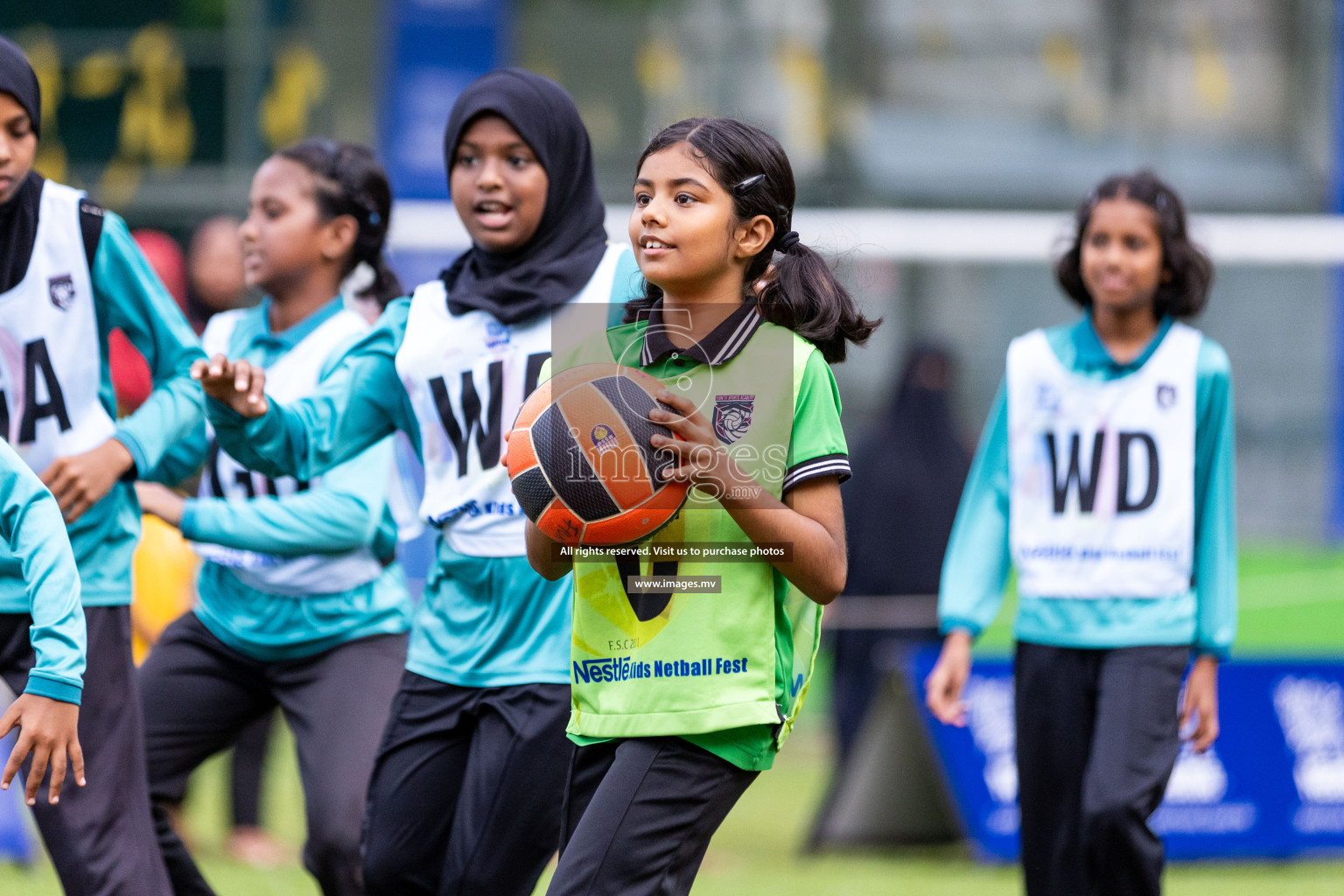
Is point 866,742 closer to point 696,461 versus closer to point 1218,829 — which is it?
point 1218,829

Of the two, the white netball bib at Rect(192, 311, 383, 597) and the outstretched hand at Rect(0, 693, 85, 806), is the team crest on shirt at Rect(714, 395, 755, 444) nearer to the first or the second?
the outstretched hand at Rect(0, 693, 85, 806)

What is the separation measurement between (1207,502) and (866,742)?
2.90m

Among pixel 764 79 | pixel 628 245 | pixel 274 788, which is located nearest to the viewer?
pixel 628 245

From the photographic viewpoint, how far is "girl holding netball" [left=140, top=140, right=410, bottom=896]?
465 cm

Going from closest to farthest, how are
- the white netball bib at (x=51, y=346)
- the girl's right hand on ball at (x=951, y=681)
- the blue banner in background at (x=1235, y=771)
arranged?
1. the white netball bib at (x=51, y=346)
2. the girl's right hand on ball at (x=951, y=681)
3. the blue banner in background at (x=1235, y=771)

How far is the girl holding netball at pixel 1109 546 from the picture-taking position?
492 cm

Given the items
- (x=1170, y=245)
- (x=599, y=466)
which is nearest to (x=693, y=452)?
(x=599, y=466)

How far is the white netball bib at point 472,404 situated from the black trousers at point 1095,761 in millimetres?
1684

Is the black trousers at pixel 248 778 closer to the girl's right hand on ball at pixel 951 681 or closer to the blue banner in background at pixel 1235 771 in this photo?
the blue banner in background at pixel 1235 771

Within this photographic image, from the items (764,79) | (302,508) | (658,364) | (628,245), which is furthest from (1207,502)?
(764,79)

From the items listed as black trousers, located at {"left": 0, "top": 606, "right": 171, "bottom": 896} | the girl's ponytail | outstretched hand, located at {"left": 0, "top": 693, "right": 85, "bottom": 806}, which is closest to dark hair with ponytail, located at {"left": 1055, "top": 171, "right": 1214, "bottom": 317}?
the girl's ponytail

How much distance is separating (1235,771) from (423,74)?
14903 millimetres

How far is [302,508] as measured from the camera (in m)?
4.76

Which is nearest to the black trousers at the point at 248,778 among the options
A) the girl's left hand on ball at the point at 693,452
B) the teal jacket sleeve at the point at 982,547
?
the teal jacket sleeve at the point at 982,547
